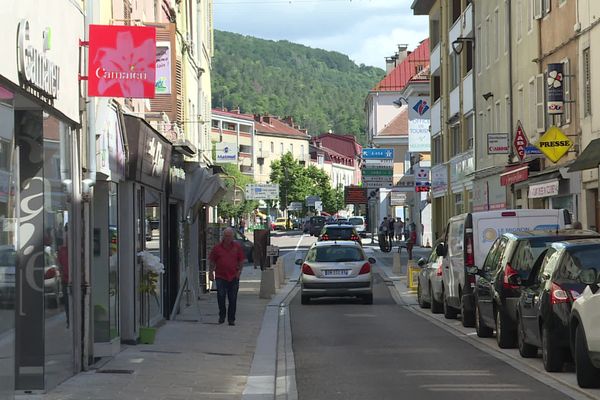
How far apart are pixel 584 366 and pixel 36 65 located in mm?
6089

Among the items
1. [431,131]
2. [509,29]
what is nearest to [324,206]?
[431,131]

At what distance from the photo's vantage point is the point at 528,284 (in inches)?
617

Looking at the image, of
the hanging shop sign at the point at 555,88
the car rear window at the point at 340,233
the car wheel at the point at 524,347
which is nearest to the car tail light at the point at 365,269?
the hanging shop sign at the point at 555,88

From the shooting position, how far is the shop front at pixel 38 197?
32.6ft

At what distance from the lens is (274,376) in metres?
14.2

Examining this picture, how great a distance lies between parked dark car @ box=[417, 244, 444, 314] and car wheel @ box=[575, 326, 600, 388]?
41.3 ft

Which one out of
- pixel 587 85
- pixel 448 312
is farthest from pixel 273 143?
pixel 448 312

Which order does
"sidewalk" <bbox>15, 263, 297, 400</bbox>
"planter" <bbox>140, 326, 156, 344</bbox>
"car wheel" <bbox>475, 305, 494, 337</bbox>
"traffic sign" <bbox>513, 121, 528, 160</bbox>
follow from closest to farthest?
"sidewalk" <bbox>15, 263, 297, 400</bbox>
"planter" <bbox>140, 326, 156, 344</bbox>
"car wheel" <bbox>475, 305, 494, 337</bbox>
"traffic sign" <bbox>513, 121, 528, 160</bbox>

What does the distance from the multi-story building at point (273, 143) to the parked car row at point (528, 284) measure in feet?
426

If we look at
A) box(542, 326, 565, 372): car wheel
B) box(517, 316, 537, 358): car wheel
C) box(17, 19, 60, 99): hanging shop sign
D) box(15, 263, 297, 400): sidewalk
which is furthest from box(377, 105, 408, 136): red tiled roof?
box(17, 19, 60, 99): hanging shop sign

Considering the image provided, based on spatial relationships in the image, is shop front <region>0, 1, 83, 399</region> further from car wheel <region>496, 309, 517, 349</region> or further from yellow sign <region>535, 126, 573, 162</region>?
yellow sign <region>535, 126, 573, 162</region>

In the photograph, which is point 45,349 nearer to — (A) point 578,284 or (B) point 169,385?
(B) point 169,385

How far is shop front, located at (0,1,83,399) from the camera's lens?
992cm

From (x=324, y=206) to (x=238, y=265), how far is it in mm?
138489
